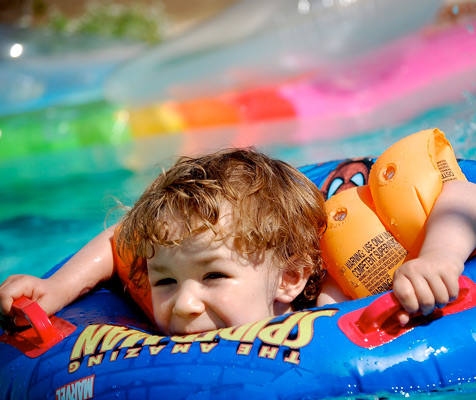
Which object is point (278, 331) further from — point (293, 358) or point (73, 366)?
point (73, 366)

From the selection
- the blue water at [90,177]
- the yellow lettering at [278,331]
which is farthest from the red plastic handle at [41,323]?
the blue water at [90,177]

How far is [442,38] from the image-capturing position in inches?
271

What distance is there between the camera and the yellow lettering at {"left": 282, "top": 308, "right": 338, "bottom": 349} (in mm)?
1627

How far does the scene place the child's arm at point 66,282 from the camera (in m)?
2.08

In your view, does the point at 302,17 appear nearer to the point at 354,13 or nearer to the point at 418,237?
the point at 354,13

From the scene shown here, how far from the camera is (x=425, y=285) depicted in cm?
157

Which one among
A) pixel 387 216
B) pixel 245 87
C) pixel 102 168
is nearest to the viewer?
pixel 387 216

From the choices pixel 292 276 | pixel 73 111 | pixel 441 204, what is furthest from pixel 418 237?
pixel 73 111

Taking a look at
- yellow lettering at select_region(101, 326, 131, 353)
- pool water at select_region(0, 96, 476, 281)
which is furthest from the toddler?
pool water at select_region(0, 96, 476, 281)

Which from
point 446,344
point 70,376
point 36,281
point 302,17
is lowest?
point 446,344

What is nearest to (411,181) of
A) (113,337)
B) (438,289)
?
(438,289)

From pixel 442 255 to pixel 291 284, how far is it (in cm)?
49

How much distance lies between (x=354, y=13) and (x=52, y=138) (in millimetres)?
3102

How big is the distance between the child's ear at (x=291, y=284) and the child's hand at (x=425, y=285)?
0.42 meters
